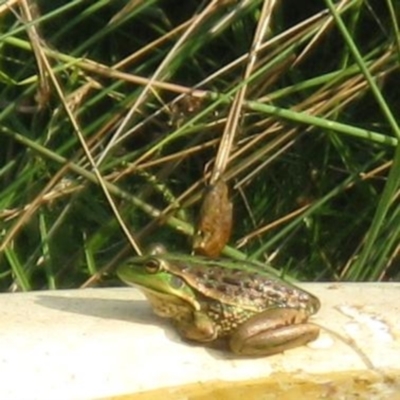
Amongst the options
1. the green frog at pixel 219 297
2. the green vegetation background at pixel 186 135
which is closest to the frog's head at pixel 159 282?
the green frog at pixel 219 297

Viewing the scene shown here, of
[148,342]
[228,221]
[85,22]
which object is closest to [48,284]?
[228,221]

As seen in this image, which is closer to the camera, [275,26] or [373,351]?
[373,351]

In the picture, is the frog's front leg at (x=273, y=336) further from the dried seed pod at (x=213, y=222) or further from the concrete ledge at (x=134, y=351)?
the dried seed pod at (x=213, y=222)

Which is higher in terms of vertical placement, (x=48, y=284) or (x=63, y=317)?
(x=63, y=317)

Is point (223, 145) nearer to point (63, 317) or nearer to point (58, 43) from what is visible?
point (58, 43)

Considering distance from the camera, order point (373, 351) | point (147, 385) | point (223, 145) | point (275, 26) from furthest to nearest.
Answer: point (275, 26)
point (223, 145)
point (373, 351)
point (147, 385)

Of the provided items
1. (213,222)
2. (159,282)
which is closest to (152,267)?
(159,282)

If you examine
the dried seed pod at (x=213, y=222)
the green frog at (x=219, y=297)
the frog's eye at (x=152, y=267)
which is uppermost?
the frog's eye at (x=152, y=267)

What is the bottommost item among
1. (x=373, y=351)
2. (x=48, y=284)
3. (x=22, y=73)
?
(x=48, y=284)

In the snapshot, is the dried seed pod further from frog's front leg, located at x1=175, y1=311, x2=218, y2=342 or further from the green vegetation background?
frog's front leg, located at x1=175, y1=311, x2=218, y2=342
